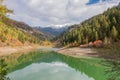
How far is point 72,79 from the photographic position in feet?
158

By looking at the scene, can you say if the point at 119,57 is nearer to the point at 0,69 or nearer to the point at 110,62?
the point at 110,62

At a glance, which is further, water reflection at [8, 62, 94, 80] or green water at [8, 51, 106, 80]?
green water at [8, 51, 106, 80]

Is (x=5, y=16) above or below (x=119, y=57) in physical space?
above

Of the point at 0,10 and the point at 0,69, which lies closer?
the point at 0,69

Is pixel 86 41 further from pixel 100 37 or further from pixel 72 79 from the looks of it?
pixel 72 79

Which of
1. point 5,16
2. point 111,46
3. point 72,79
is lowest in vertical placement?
point 72,79

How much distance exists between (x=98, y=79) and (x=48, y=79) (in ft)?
31.2

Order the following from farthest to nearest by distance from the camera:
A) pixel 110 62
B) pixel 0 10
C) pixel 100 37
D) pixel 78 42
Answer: pixel 78 42 → pixel 100 37 → pixel 0 10 → pixel 110 62

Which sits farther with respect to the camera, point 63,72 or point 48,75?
point 63,72

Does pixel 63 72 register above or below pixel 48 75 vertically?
below

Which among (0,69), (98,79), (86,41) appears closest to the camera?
(0,69)

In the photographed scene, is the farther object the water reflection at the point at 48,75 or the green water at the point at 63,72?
the green water at the point at 63,72

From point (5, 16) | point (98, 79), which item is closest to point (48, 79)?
point (98, 79)

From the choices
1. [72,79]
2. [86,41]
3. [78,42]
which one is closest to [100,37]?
[86,41]
